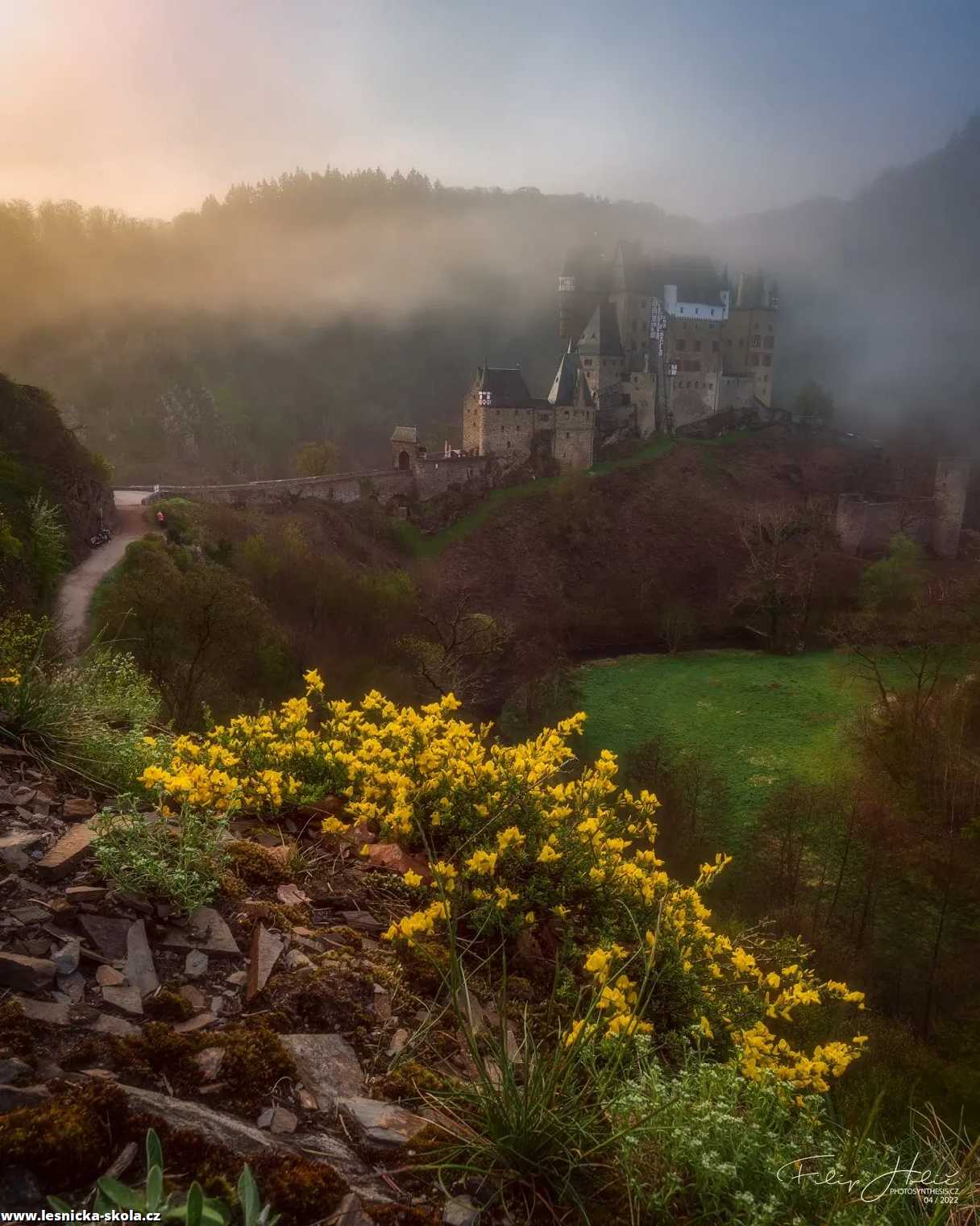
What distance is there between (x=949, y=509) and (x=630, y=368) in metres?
23.4

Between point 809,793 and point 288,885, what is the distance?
2161cm

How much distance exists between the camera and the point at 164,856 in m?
4.09

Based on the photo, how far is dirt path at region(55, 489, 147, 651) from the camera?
17.6 meters

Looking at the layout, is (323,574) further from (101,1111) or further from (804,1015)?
(101,1111)

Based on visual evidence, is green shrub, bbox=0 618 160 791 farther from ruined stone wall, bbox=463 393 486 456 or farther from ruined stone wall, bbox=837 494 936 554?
ruined stone wall, bbox=837 494 936 554

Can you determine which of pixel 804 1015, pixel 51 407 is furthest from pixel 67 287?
pixel 804 1015

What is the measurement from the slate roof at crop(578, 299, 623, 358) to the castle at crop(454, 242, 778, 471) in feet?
0.25

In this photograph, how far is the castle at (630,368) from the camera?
52.5 meters

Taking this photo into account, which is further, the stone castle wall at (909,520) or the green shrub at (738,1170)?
the stone castle wall at (909,520)

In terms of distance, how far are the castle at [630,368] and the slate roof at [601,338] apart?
7 centimetres

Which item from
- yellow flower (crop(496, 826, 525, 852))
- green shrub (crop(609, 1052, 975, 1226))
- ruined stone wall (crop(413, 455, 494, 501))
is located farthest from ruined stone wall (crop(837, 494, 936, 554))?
green shrub (crop(609, 1052, 975, 1226))

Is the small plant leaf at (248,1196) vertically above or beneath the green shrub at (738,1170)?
above

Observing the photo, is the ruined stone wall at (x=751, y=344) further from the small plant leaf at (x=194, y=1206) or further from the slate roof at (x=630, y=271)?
the small plant leaf at (x=194, y=1206)

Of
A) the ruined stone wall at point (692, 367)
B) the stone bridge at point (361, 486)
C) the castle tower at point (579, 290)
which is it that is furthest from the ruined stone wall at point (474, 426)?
the ruined stone wall at point (692, 367)
